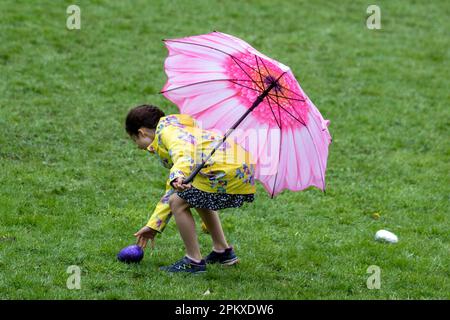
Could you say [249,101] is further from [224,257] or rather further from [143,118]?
[224,257]

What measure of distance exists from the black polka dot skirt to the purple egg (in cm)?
62

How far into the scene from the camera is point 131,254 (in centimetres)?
599

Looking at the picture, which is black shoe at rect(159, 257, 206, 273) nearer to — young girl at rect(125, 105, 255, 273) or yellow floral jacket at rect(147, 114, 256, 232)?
young girl at rect(125, 105, 255, 273)

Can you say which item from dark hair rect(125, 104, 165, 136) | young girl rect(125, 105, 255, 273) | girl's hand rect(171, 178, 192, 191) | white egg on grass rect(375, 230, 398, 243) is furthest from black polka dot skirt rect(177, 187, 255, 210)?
white egg on grass rect(375, 230, 398, 243)

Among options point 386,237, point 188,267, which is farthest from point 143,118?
point 386,237

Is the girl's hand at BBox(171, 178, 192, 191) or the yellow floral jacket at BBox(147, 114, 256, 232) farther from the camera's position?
the yellow floral jacket at BBox(147, 114, 256, 232)

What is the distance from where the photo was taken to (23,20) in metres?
12.4

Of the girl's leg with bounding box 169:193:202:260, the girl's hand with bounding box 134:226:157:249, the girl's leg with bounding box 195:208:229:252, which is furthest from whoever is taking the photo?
the girl's leg with bounding box 195:208:229:252

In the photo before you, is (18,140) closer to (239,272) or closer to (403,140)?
(239,272)

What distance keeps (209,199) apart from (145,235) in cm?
62

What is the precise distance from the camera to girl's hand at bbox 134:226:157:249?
5.92 metres

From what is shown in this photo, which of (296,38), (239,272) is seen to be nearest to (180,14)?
(296,38)

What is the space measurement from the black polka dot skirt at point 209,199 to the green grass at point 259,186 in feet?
1.85

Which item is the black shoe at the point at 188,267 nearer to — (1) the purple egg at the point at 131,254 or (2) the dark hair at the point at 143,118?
(1) the purple egg at the point at 131,254
